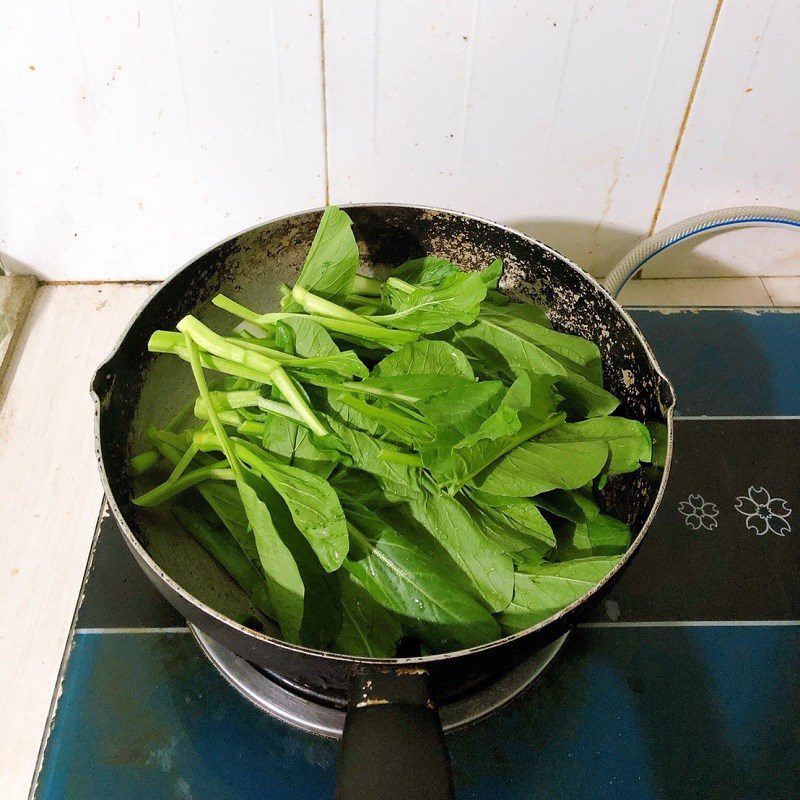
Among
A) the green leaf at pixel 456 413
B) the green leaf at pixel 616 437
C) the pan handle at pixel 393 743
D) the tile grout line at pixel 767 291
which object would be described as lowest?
the tile grout line at pixel 767 291

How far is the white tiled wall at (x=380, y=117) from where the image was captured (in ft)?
2.62

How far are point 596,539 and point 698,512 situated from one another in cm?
25

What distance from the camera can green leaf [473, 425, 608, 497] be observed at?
0.56 meters

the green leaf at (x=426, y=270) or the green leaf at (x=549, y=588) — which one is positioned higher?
the green leaf at (x=426, y=270)

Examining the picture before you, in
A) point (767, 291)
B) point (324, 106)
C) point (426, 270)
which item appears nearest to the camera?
point (426, 270)

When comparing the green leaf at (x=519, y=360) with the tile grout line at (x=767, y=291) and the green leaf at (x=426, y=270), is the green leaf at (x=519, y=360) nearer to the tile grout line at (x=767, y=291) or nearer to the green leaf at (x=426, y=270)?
the green leaf at (x=426, y=270)

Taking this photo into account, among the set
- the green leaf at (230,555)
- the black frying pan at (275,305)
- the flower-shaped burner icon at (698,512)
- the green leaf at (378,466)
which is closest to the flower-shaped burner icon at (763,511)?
the flower-shaped burner icon at (698,512)

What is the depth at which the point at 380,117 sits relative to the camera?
2.89 feet

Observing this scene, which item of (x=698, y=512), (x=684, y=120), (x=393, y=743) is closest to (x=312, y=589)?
(x=393, y=743)

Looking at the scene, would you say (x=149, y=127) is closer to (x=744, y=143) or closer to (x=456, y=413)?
(x=456, y=413)

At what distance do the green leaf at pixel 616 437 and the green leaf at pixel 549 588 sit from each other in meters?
0.09

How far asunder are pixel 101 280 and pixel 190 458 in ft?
1.81

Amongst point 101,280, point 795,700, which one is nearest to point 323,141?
point 101,280

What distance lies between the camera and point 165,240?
40.7 inches
